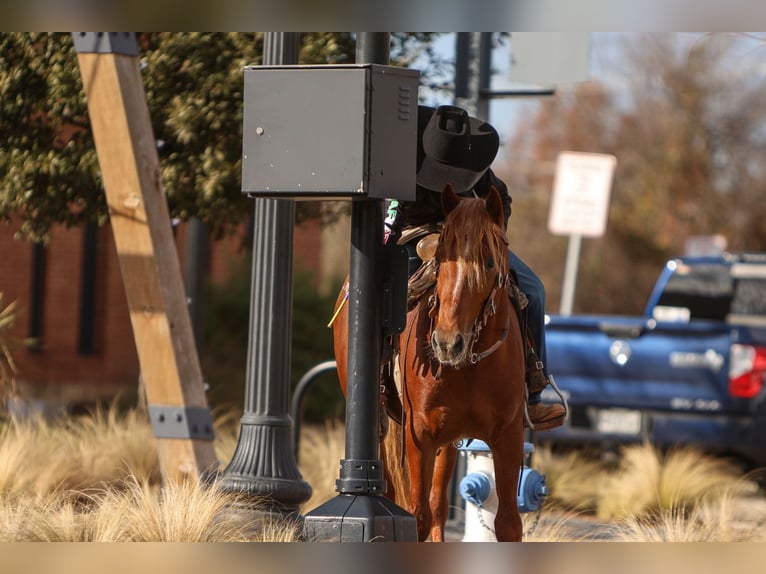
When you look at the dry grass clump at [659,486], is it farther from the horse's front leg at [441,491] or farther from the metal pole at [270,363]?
the horse's front leg at [441,491]

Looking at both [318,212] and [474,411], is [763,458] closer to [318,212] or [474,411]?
[318,212]

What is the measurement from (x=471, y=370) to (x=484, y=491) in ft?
4.99

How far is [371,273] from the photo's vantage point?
6.88 m

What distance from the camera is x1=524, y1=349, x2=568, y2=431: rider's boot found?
7639 mm

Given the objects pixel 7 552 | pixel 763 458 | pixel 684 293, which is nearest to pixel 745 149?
pixel 684 293

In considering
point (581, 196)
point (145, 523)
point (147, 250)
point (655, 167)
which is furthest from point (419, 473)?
point (655, 167)

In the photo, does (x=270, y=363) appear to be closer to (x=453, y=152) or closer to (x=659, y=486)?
(x=453, y=152)

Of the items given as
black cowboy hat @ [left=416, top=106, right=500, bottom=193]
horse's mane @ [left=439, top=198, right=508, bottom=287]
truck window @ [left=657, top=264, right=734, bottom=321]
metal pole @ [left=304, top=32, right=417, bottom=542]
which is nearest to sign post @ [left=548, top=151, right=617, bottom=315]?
truck window @ [left=657, top=264, right=734, bottom=321]

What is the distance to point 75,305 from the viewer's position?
828 inches

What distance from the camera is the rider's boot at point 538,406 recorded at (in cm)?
764

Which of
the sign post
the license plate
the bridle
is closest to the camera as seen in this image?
the bridle

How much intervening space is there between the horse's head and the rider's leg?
69 centimetres

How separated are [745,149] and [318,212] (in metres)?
24.4

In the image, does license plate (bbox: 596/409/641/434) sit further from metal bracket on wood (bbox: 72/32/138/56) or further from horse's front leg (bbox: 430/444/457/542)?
metal bracket on wood (bbox: 72/32/138/56)
